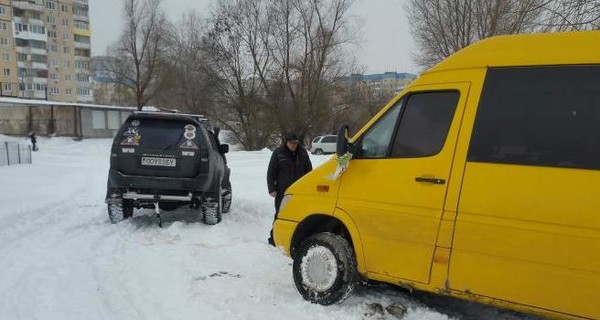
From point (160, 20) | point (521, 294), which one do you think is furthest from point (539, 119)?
point (160, 20)

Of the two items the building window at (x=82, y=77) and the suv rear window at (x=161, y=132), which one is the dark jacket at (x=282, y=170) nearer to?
the suv rear window at (x=161, y=132)

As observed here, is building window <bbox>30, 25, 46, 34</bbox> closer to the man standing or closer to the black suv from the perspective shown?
the black suv

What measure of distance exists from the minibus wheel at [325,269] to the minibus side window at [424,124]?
1016 mm

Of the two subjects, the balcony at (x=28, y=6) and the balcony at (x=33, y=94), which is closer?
the balcony at (x=28, y=6)

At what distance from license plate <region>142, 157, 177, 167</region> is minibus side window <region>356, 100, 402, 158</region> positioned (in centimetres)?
421

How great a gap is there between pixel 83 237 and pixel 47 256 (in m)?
1.13

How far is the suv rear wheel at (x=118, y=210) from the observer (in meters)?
8.04

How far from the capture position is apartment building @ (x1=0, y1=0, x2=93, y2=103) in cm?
7406

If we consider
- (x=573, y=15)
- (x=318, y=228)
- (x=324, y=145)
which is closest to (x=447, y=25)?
(x=324, y=145)

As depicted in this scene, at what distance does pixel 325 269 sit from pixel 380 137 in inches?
51.8

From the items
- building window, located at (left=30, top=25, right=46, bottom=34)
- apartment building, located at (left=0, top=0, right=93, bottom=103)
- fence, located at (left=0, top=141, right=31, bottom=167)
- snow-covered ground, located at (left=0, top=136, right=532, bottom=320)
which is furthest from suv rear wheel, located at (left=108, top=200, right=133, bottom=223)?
building window, located at (left=30, top=25, right=46, bottom=34)

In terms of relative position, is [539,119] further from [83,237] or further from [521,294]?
[83,237]

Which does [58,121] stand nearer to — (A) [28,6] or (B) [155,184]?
(B) [155,184]

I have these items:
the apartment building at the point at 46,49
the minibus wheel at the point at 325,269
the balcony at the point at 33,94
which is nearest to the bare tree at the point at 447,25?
the minibus wheel at the point at 325,269
